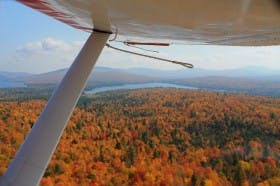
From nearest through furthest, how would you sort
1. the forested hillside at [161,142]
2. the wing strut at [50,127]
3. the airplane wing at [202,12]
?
the airplane wing at [202,12], the wing strut at [50,127], the forested hillside at [161,142]

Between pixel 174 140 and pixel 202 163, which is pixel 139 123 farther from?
pixel 202 163

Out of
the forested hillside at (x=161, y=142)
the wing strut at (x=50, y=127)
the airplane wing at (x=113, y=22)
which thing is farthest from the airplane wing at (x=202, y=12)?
the forested hillside at (x=161, y=142)

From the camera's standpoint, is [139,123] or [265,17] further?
[139,123]

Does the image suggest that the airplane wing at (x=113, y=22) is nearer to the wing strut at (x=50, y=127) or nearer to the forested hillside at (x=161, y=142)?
the wing strut at (x=50, y=127)

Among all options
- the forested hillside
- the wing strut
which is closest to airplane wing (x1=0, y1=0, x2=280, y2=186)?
the wing strut

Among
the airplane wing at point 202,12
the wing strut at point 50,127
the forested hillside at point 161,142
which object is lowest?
the forested hillside at point 161,142

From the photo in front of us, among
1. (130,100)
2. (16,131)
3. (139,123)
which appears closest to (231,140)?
(139,123)
